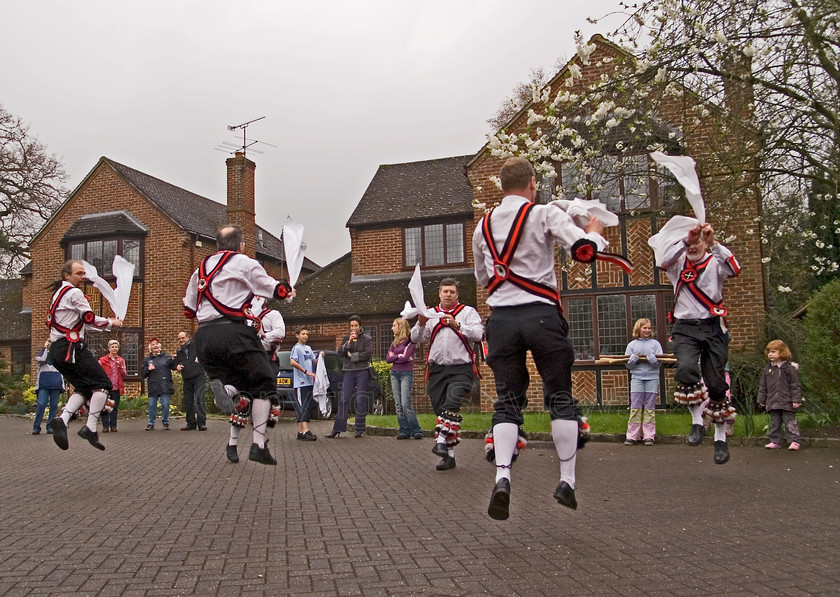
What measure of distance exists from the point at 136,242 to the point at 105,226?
1482 mm

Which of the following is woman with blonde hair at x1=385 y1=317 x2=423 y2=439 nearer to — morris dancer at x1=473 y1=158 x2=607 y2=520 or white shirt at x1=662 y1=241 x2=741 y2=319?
white shirt at x1=662 y1=241 x2=741 y2=319

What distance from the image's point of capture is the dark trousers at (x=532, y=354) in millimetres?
4578

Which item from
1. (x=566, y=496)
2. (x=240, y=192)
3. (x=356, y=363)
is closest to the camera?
(x=566, y=496)

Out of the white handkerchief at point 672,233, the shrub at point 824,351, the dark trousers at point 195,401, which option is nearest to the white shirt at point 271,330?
the white handkerchief at point 672,233

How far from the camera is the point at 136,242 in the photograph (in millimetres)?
28969

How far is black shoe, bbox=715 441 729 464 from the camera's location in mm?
6566

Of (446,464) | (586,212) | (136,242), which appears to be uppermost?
(136,242)

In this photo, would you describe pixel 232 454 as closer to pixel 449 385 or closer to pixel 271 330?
pixel 449 385

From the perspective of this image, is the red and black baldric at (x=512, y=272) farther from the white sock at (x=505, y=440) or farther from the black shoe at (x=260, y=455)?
the black shoe at (x=260, y=455)

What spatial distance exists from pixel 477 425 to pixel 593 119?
5.72m

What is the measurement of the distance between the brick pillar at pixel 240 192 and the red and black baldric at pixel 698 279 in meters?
24.6

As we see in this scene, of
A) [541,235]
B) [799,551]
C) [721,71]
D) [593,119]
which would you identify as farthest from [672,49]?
[799,551]

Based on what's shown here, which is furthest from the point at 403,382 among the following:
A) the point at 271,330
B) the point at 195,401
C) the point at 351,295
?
the point at 351,295

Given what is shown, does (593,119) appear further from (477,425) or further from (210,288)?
(210,288)
